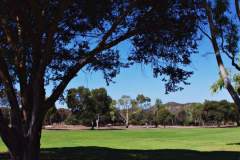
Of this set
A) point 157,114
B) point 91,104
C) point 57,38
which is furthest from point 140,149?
point 157,114

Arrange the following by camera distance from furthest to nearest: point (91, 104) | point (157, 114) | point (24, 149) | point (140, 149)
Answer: point (157, 114) < point (91, 104) < point (140, 149) < point (24, 149)

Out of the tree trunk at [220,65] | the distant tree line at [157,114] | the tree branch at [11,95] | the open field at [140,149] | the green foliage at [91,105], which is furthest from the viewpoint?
the distant tree line at [157,114]

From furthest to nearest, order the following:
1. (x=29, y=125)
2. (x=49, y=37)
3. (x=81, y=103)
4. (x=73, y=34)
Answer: (x=81, y=103)
(x=73, y=34)
(x=29, y=125)
(x=49, y=37)

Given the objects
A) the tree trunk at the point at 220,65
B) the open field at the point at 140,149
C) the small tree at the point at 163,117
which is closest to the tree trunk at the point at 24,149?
the tree trunk at the point at 220,65

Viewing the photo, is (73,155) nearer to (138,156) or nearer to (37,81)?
(138,156)

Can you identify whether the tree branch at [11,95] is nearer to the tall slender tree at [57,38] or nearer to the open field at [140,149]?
the tall slender tree at [57,38]

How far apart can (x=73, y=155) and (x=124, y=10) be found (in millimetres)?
9700

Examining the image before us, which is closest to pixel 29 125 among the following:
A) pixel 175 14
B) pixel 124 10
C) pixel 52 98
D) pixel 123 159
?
pixel 52 98

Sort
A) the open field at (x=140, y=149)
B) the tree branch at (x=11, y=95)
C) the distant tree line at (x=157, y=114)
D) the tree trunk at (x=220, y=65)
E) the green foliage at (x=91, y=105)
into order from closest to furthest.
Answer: the tree trunk at (x=220, y=65)
the tree branch at (x=11, y=95)
the open field at (x=140, y=149)
the green foliage at (x=91, y=105)
the distant tree line at (x=157, y=114)

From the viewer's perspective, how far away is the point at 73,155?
22359 millimetres

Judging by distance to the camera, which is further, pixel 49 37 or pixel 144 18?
pixel 144 18

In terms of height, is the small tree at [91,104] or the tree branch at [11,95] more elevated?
the small tree at [91,104]

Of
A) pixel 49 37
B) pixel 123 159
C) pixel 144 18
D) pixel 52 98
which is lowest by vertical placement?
pixel 123 159

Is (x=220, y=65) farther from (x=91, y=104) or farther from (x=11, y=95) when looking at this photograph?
(x=91, y=104)
